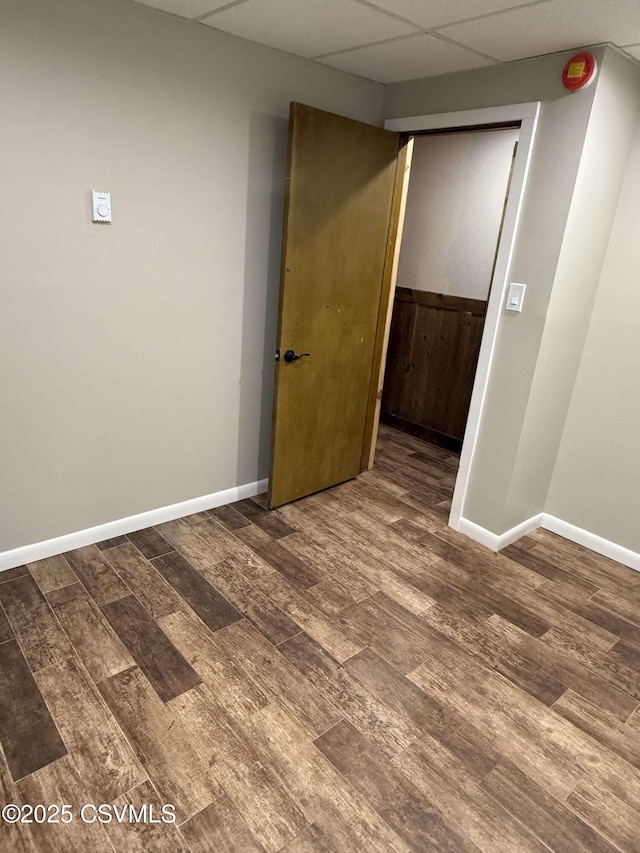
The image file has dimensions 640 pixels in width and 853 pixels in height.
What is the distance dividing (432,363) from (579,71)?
2.26 metres

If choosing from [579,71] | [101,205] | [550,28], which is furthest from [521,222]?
[101,205]

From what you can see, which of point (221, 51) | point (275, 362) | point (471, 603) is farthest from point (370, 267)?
point (471, 603)

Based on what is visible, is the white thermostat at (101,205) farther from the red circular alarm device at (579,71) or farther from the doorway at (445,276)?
the doorway at (445,276)

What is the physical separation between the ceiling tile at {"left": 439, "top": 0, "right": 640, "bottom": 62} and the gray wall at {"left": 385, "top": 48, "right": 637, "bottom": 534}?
4.9 inches

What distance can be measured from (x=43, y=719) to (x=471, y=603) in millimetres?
1697

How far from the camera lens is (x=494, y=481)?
9.09 feet

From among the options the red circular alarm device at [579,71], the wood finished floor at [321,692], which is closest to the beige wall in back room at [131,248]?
the wood finished floor at [321,692]

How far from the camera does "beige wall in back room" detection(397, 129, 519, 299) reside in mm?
3643

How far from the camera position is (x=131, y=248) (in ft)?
7.50

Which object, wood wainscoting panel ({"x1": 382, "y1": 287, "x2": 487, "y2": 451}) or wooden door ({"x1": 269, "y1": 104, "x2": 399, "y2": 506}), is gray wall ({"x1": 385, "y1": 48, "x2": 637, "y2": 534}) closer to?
wooden door ({"x1": 269, "y1": 104, "x2": 399, "y2": 506})

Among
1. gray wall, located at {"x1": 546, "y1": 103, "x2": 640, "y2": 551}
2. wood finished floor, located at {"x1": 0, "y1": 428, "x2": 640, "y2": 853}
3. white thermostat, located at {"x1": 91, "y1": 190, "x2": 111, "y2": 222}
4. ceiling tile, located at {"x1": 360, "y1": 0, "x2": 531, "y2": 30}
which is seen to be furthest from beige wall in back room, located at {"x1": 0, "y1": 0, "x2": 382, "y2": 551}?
gray wall, located at {"x1": 546, "y1": 103, "x2": 640, "y2": 551}

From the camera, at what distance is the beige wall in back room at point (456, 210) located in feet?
12.0

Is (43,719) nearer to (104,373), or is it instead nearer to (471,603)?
(104,373)

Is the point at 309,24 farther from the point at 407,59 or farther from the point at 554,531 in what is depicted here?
the point at 554,531
